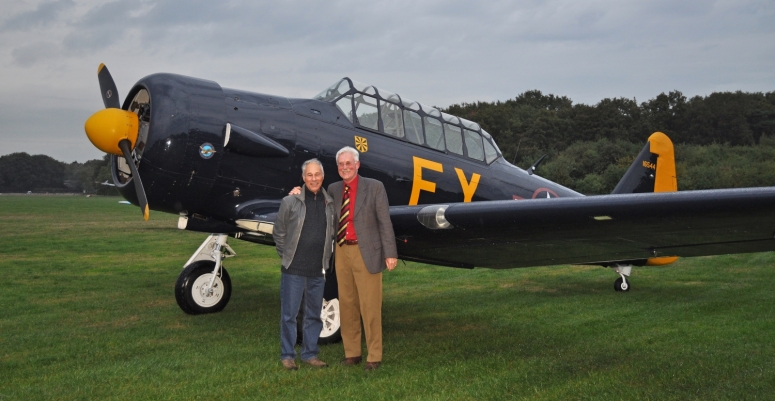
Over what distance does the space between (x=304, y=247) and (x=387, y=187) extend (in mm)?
2114

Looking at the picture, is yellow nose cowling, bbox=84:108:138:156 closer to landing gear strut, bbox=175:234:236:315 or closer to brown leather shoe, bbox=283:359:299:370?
landing gear strut, bbox=175:234:236:315

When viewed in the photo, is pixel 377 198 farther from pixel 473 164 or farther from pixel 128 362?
pixel 473 164

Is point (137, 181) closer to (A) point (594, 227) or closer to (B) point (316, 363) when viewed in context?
(B) point (316, 363)

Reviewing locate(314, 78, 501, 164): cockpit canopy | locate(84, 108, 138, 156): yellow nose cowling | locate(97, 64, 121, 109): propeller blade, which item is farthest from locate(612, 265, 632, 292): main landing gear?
locate(97, 64, 121, 109): propeller blade

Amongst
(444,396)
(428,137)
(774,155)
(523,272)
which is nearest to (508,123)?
(774,155)

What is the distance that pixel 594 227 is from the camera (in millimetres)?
4473

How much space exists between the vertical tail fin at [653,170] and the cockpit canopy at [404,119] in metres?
2.93

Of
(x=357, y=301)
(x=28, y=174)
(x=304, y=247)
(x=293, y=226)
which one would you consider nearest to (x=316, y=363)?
(x=357, y=301)

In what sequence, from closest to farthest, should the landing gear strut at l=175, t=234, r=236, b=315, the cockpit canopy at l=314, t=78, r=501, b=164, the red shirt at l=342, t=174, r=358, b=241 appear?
the red shirt at l=342, t=174, r=358, b=241 → the cockpit canopy at l=314, t=78, r=501, b=164 → the landing gear strut at l=175, t=234, r=236, b=315

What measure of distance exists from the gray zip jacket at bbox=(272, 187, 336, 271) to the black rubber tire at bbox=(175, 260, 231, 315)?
2552 mm

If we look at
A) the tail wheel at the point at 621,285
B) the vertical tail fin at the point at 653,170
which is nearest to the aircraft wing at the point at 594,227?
the tail wheel at the point at 621,285

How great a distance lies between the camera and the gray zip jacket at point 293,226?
16.0ft

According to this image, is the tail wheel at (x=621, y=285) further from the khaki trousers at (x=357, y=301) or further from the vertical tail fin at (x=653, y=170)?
the khaki trousers at (x=357, y=301)

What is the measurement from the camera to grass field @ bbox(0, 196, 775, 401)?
430cm
